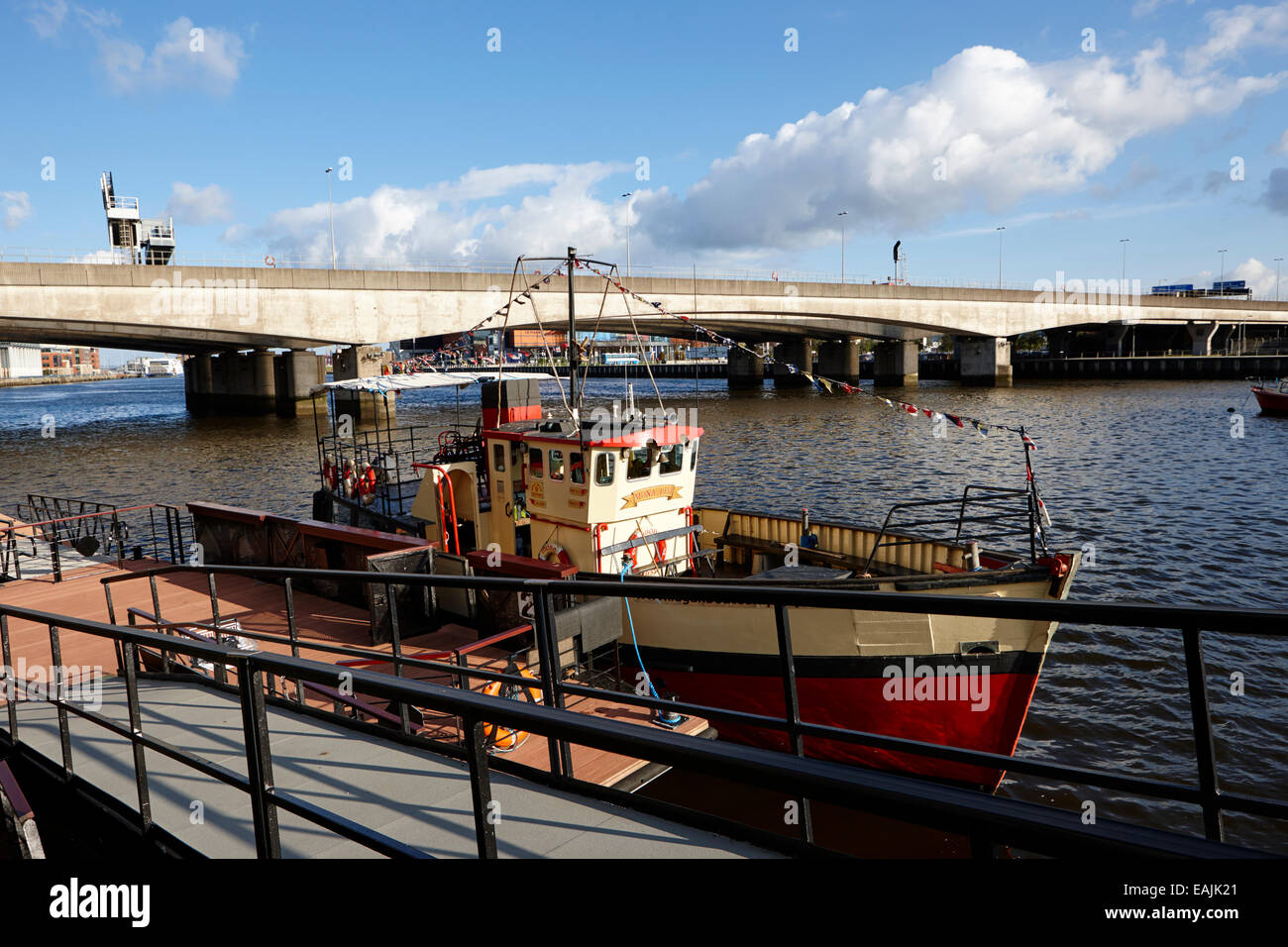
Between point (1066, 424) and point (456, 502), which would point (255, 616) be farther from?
point (1066, 424)

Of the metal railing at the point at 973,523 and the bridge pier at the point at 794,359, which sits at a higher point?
the bridge pier at the point at 794,359

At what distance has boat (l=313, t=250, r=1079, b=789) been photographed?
1034 cm

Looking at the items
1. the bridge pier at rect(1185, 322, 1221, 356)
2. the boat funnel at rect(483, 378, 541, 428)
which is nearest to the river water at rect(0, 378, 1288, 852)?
the boat funnel at rect(483, 378, 541, 428)

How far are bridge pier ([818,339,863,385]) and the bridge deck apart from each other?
7404 cm

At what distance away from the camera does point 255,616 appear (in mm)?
12562

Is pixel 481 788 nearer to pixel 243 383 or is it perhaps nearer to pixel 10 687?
pixel 10 687

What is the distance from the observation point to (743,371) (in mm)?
90812

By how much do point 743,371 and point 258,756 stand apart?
292ft

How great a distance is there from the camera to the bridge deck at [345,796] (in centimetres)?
399

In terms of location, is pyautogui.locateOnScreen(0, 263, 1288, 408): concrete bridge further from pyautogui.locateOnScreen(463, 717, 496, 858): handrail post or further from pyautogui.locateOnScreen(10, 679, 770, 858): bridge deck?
pyautogui.locateOnScreen(463, 717, 496, 858): handrail post

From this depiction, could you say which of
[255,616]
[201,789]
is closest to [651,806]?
[201,789]

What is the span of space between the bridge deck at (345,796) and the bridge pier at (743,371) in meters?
85.4

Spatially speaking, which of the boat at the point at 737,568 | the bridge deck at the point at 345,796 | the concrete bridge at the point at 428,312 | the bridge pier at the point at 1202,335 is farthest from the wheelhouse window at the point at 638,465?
the bridge pier at the point at 1202,335

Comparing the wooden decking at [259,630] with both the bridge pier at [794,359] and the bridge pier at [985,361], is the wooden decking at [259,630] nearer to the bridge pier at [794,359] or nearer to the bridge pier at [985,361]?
the bridge pier at [985,361]
